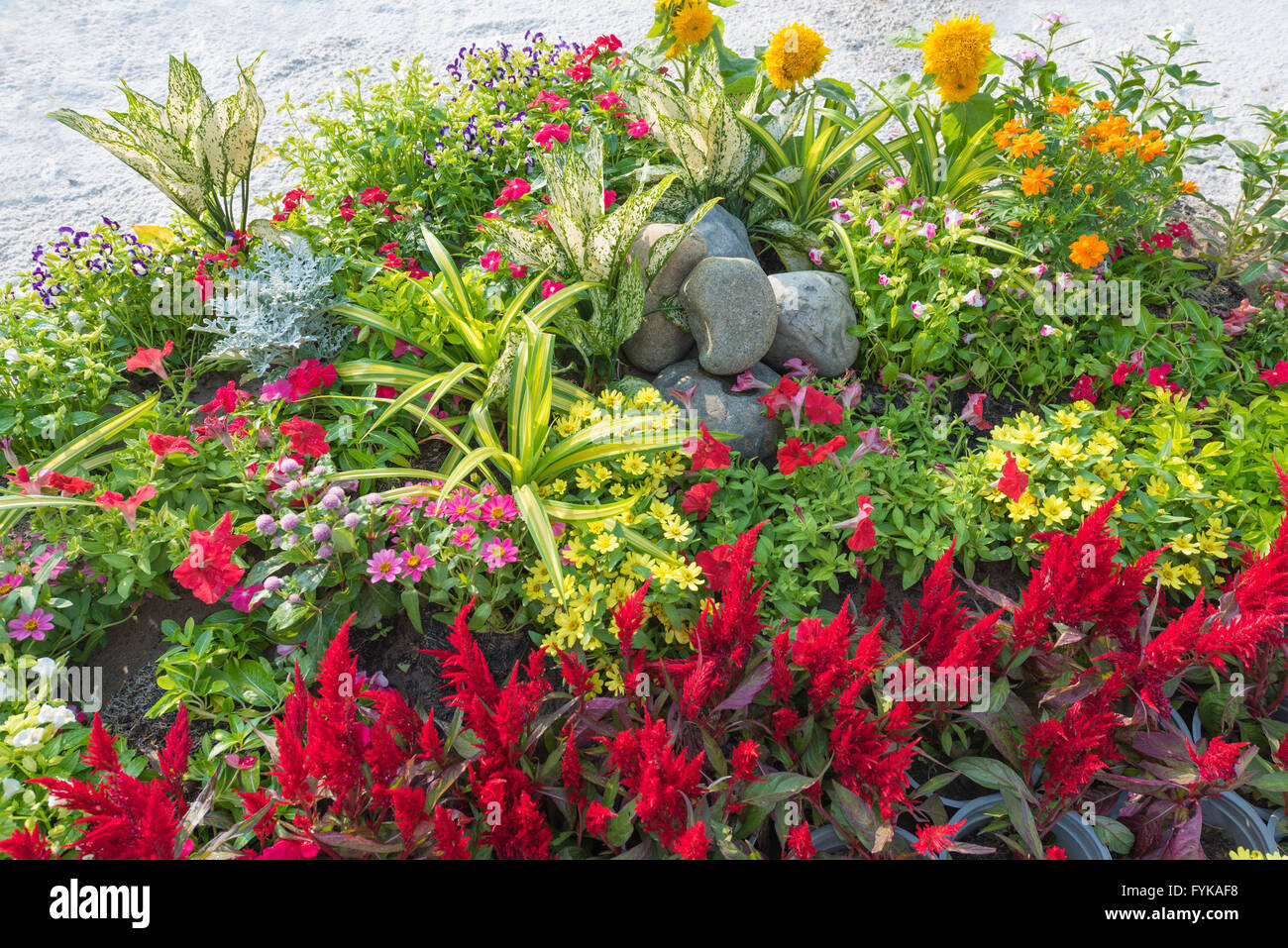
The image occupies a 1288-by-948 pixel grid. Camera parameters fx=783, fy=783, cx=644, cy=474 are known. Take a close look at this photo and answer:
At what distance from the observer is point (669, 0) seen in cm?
320

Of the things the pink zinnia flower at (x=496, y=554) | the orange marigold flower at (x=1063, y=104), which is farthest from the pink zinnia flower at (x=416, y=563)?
the orange marigold flower at (x=1063, y=104)

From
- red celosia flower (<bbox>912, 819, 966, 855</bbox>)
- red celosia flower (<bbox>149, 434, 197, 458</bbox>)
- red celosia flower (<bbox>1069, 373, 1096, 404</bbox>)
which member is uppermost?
red celosia flower (<bbox>1069, 373, 1096, 404</bbox>)

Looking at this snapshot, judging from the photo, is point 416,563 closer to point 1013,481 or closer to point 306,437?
point 306,437

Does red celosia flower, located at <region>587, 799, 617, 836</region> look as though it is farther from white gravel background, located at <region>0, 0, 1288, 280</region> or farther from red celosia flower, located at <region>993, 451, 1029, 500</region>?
white gravel background, located at <region>0, 0, 1288, 280</region>

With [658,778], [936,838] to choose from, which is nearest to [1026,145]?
[936,838]

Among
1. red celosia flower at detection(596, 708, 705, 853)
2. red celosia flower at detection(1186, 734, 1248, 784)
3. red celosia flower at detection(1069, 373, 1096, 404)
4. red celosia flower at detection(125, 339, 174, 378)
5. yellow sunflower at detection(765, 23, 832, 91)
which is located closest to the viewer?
red celosia flower at detection(596, 708, 705, 853)

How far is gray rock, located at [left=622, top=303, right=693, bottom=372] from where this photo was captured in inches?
109

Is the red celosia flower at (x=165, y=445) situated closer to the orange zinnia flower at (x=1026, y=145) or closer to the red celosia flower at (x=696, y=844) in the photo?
the red celosia flower at (x=696, y=844)

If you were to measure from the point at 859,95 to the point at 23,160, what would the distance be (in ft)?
15.4

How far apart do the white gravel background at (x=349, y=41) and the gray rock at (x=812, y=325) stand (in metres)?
2.64

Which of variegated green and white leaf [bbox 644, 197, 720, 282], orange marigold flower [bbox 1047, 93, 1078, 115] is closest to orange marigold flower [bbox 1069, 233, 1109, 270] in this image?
orange marigold flower [bbox 1047, 93, 1078, 115]

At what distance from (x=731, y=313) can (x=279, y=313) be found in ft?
5.12

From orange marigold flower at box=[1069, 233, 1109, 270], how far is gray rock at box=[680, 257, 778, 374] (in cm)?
110

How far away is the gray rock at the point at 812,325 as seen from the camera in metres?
2.82
